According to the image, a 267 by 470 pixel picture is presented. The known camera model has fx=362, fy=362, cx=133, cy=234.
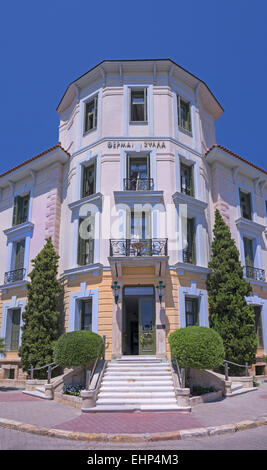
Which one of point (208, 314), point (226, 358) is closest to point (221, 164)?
point (208, 314)

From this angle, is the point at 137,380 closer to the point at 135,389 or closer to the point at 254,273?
the point at 135,389

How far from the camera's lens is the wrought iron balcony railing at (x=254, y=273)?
19705mm

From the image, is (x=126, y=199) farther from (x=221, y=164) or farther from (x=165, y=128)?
(x=221, y=164)

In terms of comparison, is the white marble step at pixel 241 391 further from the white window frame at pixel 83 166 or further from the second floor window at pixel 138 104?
the second floor window at pixel 138 104

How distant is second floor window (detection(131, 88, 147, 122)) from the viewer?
64.5 feet

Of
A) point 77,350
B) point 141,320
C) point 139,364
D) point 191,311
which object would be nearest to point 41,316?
point 77,350

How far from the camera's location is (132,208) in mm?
17219

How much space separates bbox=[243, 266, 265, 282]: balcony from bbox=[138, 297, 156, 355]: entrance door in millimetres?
6480

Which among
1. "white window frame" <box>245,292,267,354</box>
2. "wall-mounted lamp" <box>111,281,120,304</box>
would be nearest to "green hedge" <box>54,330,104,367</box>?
"wall-mounted lamp" <box>111,281,120,304</box>

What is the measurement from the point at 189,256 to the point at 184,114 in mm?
8316

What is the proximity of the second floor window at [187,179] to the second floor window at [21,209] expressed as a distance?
9.41m

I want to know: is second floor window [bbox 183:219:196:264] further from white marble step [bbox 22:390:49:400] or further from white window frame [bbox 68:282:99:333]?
white marble step [bbox 22:390:49:400]

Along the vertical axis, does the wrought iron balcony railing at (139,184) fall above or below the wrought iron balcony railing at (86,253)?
above

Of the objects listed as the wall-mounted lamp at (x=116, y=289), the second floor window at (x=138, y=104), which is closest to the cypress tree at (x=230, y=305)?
the wall-mounted lamp at (x=116, y=289)
